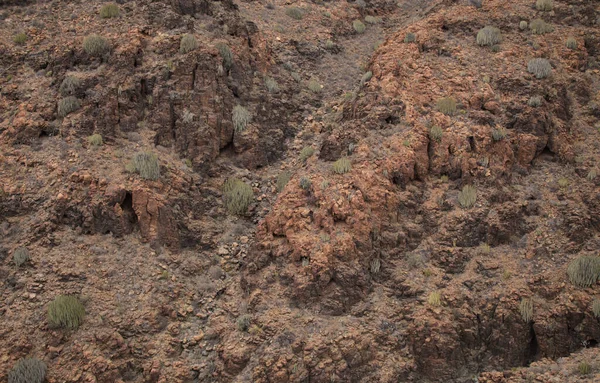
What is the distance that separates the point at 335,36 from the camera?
82.8 feet

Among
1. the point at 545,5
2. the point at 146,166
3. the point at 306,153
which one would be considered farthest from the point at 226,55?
the point at 545,5

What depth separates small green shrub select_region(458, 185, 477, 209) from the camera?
17.3 metres

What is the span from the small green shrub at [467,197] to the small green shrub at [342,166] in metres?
3.10

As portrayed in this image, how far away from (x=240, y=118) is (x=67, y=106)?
5.15 m

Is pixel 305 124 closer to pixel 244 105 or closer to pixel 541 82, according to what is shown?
pixel 244 105

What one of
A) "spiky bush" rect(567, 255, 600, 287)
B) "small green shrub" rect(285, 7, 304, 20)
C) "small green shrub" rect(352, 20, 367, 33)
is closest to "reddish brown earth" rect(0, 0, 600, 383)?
"spiky bush" rect(567, 255, 600, 287)

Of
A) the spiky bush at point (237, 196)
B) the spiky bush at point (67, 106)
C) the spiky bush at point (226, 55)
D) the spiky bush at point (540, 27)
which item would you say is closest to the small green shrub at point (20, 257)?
the spiky bush at point (67, 106)

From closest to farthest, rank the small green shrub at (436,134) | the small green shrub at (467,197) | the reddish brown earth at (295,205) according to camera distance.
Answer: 1. the reddish brown earth at (295,205)
2. the small green shrub at (467,197)
3. the small green shrub at (436,134)

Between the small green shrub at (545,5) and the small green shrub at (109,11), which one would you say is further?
the small green shrub at (545,5)

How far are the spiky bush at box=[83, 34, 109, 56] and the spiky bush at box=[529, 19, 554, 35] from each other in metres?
14.0

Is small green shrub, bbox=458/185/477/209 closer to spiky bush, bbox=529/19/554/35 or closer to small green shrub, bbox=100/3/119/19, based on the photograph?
spiky bush, bbox=529/19/554/35

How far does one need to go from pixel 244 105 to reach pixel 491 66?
7.91 meters

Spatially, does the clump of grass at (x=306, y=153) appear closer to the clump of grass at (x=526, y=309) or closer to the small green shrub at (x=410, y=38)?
the small green shrub at (x=410, y=38)

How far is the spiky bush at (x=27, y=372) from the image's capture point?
14266 millimetres
